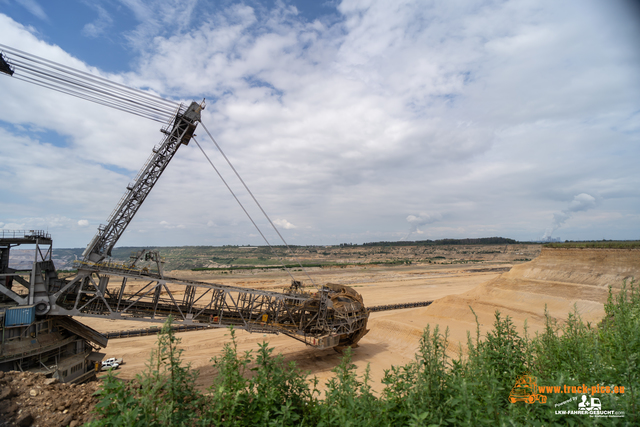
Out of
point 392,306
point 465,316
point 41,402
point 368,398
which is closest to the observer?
point 368,398

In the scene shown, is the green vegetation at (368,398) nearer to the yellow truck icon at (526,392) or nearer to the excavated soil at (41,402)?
the yellow truck icon at (526,392)

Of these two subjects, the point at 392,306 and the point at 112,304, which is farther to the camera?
the point at 392,306

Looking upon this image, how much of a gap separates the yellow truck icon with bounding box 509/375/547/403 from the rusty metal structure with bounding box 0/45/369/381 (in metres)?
13.9

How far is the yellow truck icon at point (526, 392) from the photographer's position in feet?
15.7

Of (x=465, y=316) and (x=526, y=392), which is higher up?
(x=526, y=392)

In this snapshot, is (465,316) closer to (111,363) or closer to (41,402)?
(111,363)

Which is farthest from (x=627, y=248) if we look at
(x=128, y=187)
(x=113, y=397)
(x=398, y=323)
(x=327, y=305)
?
(x=128, y=187)

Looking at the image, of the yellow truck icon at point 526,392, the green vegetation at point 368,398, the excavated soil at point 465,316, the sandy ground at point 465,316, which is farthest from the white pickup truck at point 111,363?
the yellow truck icon at point 526,392

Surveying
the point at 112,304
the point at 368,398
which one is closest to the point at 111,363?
the point at 112,304

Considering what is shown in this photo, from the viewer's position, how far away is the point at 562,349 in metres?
7.23

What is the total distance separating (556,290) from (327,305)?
87.2ft

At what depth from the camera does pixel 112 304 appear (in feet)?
57.4

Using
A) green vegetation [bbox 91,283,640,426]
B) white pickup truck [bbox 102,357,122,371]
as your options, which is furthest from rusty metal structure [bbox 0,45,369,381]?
green vegetation [bbox 91,283,640,426]

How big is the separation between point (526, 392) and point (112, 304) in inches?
809
